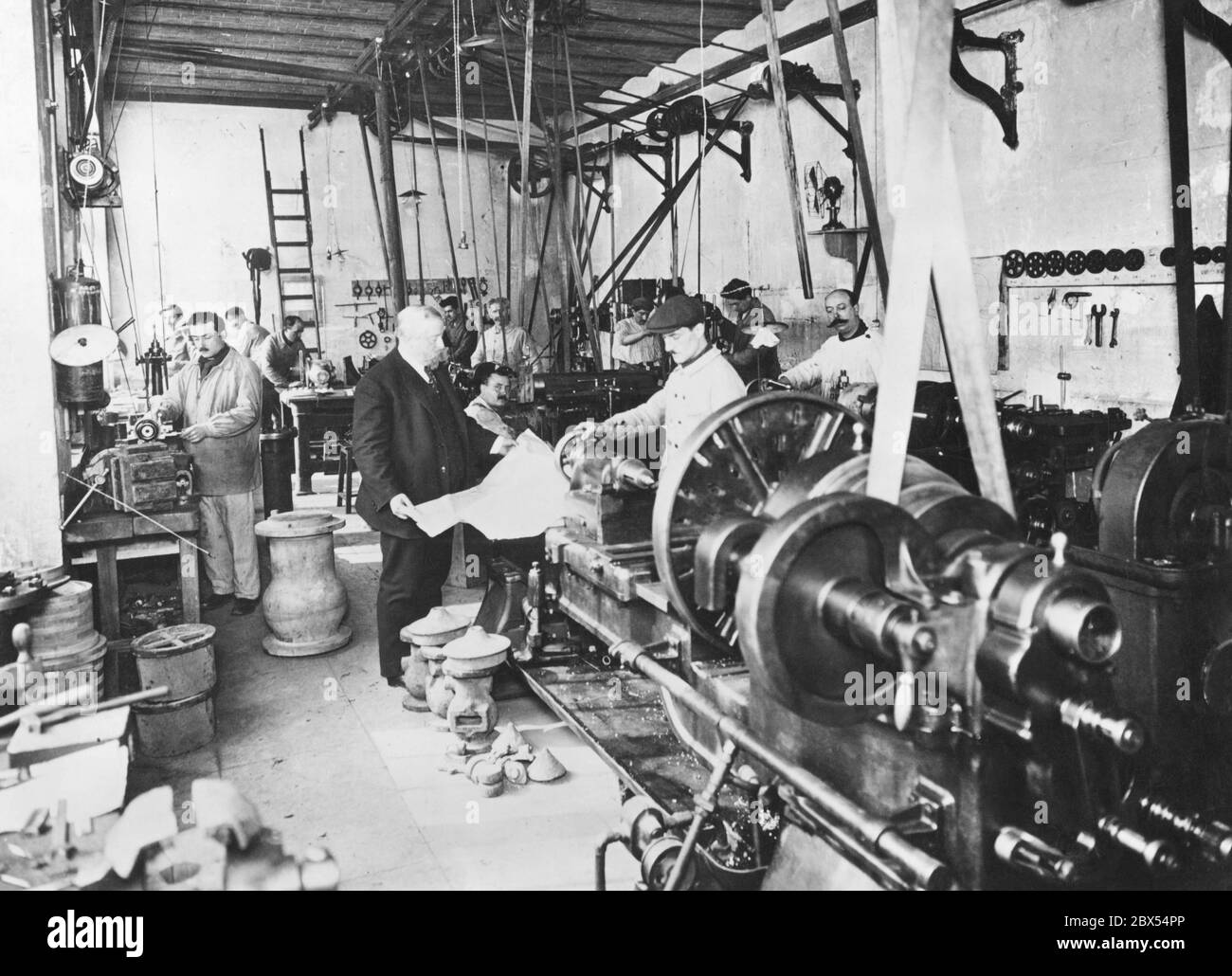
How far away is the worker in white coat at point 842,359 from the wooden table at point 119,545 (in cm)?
387

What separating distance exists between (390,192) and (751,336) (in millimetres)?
3666

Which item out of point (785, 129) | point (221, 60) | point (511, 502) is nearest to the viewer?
point (511, 502)

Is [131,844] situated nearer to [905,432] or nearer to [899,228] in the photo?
[905,432]

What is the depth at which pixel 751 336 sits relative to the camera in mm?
8562

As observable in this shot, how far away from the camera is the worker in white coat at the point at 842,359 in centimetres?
686

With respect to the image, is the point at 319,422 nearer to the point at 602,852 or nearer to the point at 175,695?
the point at 175,695

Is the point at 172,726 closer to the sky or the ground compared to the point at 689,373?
closer to the ground

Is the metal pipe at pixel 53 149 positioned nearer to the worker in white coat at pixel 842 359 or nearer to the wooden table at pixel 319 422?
the wooden table at pixel 319 422

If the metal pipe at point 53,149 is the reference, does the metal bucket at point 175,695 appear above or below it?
below

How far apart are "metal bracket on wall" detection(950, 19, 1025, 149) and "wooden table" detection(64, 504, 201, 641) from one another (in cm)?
568

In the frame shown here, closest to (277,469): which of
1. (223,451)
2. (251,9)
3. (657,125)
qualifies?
(223,451)

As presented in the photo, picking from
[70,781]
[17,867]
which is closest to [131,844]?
[17,867]

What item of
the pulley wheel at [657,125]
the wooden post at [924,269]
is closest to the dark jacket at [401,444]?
the wooden post at [924,269]

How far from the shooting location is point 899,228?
216cm
